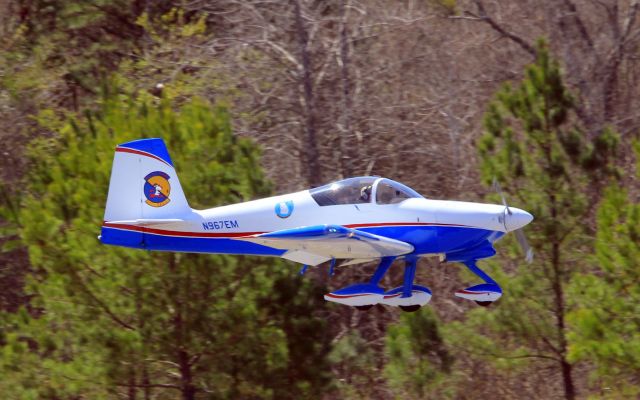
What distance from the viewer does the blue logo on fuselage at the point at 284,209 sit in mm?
14570

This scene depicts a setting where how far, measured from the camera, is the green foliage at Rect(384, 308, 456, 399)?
19188mm

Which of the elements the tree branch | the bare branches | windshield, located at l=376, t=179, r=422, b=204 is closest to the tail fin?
windshield, located at l=376, t=179, r=422, b=204

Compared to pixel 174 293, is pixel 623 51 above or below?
above

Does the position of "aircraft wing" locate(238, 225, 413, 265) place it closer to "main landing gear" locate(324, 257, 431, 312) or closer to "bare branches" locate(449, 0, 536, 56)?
"main landing gear" locate(324, 257, 431, 312)

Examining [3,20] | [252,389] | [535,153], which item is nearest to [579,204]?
[535,153]

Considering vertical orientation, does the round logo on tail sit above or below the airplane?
above

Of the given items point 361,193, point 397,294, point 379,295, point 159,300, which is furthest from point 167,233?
point 159,300

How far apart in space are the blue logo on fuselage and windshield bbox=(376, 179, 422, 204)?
1.02 meters

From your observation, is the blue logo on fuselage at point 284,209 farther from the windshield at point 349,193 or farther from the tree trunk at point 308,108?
the tree trunk at point 308,108

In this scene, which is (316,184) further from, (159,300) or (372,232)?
(372,232)

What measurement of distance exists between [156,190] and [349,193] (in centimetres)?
242

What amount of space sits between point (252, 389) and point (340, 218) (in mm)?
5799

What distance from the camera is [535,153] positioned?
19.0 m

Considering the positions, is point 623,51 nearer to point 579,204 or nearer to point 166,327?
point 579,204
